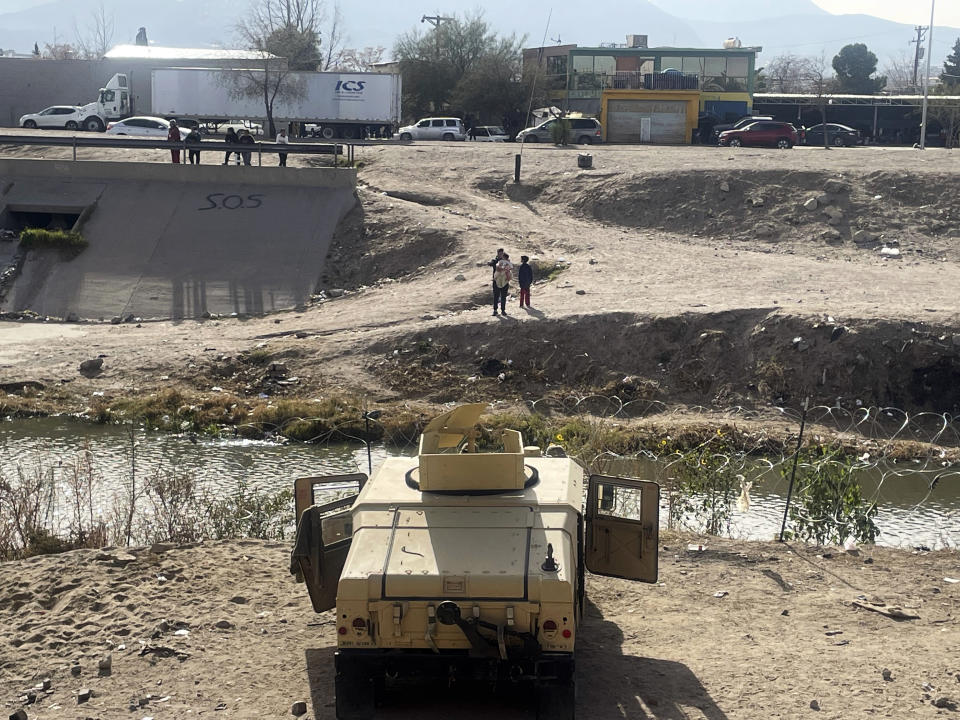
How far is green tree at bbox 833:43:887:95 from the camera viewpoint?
87.5m

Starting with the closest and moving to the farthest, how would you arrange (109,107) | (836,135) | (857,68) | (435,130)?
(435,130)
(836,135)
(109,107)
(857,68)

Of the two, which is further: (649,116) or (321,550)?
(649,116)

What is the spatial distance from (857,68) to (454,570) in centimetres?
8999

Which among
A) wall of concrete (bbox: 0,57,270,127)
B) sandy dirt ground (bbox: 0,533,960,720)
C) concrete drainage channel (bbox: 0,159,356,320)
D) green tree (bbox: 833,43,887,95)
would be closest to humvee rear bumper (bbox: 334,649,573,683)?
sandy dirt ground (bbox: 0,533,960,720)

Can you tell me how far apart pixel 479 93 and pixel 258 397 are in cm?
3930

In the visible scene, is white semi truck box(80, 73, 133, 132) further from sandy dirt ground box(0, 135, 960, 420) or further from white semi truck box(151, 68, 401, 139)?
sandy dirt ground box(0, 135, 960, 420)

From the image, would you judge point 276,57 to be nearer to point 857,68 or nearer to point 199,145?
point 199,145

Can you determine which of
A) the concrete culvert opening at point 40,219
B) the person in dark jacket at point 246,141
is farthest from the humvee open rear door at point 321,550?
the person in dark jacket at point 246,141

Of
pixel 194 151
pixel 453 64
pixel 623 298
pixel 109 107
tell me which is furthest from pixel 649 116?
pixel 623 298

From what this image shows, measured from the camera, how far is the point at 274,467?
17047 millimetres

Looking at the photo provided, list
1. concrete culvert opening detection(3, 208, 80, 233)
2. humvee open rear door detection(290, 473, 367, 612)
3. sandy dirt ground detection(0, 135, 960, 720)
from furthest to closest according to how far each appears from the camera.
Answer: concrete culvert opening detection(3, 208, 80, 233)
humvee open rear door detection(290, 473, 367, 612)
sandy dirt ground detection(0, 135, 960, 720)

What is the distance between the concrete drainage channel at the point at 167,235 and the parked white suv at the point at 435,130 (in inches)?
725

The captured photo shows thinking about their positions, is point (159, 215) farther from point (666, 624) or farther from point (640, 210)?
point (666, 624)

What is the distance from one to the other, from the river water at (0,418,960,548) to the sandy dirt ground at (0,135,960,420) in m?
1.97
